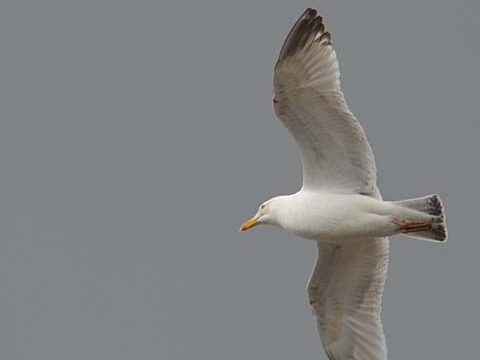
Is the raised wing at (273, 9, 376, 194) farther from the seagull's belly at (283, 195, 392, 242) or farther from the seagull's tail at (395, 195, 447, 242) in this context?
the seagull's tail at (395, 195, 447, 242)

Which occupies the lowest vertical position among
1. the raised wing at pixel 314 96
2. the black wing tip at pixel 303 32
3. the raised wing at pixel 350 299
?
the raised wing at pixel 350 299

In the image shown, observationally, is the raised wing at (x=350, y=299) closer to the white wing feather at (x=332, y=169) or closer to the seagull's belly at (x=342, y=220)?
the white wing feather at (x=332, y=169)

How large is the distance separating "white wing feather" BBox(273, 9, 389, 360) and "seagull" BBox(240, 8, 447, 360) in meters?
0.01

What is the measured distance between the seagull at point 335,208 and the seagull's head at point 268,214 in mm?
14

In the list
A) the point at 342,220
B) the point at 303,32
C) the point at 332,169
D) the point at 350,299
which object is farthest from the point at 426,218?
the point at 303,32

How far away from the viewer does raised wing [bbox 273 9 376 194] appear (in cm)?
1231

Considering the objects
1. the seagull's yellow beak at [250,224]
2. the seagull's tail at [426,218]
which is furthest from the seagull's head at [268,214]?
the seagull's tail at [426,218]

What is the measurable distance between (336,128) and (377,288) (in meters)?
2.45

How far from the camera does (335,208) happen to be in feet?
42.1

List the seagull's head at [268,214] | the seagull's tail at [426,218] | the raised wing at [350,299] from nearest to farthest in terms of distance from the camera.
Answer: the seagull's tail at [426,218], the seagull's head at [268,214], the raised wing at [350,299]

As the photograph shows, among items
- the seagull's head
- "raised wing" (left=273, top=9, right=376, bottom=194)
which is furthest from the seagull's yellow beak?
"raised wing" (left=273, top=9, right=376, bottom=194)

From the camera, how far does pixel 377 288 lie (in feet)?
45.7

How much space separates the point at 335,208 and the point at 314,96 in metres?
1.35

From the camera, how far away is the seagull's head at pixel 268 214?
1343 cm
